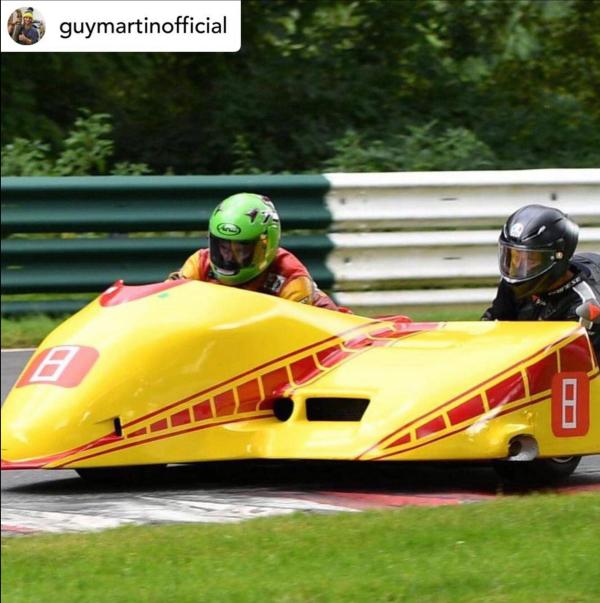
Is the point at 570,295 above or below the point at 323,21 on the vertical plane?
below

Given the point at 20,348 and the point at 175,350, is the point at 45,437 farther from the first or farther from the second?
the point at 20,348

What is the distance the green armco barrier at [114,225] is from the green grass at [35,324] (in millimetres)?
63

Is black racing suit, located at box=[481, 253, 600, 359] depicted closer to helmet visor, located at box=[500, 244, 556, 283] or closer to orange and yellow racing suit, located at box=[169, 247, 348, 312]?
helmet visor, located at box=[500, 244, 556, 283]

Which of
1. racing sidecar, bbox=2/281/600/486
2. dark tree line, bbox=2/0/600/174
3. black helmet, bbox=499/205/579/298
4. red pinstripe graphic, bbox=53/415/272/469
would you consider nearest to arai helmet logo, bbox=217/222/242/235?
racing sidecar, bbox=2/281/600/486

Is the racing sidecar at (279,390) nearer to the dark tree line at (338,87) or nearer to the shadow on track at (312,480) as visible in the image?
the shadow on track at (312,480)

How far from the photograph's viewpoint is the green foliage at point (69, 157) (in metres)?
11.8

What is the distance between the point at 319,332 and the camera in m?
6.96

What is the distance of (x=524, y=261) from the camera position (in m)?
7.24

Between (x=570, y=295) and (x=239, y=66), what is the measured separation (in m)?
7.26

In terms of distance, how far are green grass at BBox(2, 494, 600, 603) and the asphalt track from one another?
37 cm

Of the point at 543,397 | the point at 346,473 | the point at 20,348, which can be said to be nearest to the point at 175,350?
the point at 346,473

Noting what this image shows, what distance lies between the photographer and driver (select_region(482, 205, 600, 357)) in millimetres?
7230

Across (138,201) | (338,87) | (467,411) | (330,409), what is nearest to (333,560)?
(467,411)

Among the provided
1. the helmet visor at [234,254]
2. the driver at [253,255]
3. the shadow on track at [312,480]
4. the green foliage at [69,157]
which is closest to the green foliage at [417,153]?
the green foliage at [69,157]
